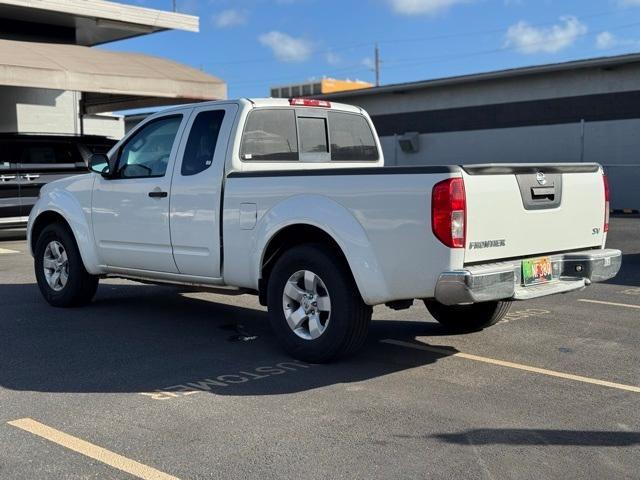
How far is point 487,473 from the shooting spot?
388 cm

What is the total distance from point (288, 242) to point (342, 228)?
762 mm

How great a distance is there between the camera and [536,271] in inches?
222

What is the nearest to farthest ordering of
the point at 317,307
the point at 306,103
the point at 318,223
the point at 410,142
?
1. the point at 318,223
2. the point at 317,307
3. the point at 306,103
4. the point at 410,142

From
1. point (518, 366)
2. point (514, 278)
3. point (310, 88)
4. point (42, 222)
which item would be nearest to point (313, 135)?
point (514, 278)

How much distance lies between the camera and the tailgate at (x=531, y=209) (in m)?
5.23

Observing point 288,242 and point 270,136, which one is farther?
point 270,136

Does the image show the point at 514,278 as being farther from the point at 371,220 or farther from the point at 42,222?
the point at 42,222

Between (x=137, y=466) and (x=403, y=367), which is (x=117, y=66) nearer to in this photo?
(x=403, y=367)

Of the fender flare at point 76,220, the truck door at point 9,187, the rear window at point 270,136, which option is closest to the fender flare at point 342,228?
the rear window at point 270,136

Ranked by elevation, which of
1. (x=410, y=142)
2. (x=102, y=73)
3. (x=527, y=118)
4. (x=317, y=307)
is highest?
(x=102, y=73)

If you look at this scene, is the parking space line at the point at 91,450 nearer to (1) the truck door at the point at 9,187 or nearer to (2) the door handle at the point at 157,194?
(2) the door handle at the point at 157,194

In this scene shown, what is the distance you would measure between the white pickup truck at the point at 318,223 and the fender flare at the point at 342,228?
0.01 m

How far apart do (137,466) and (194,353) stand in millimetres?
2407

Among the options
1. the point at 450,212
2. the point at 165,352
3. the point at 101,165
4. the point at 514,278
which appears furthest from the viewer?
the point at 101,165
